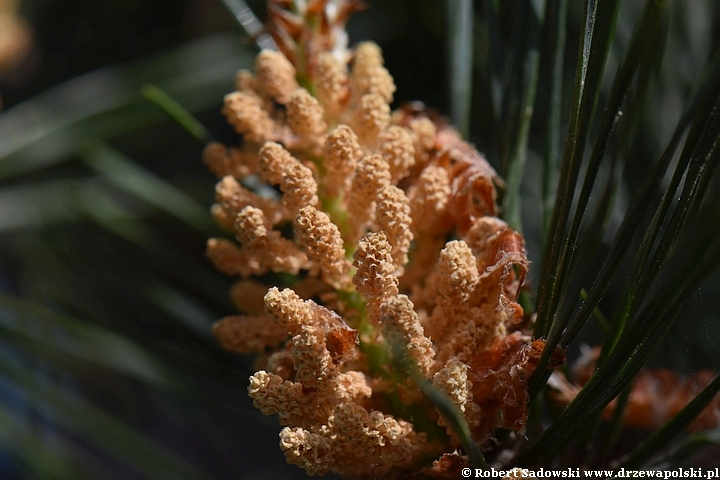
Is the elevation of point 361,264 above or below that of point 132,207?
below

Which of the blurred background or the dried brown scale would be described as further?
the blurred background

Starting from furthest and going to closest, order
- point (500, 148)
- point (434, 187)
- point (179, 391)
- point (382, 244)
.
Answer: point (179, 391) → point (500, 148) → point (434, 187) → point (382, 244)

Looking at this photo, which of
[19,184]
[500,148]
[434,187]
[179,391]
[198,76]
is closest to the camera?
[434,187]

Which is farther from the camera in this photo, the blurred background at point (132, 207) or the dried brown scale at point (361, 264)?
the blurred background at point (132, 207)

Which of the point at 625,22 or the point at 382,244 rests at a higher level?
the point at 625,22

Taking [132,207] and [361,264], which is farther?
[132,207]

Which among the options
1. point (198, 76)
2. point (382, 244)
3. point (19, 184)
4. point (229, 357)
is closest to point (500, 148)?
point (382, 244)

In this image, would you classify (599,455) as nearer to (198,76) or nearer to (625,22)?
(625,22)

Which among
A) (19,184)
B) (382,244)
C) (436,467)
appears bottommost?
(436,467)
